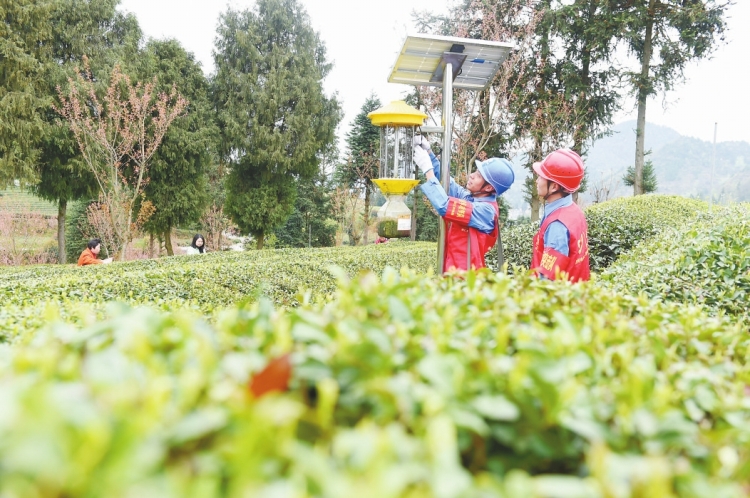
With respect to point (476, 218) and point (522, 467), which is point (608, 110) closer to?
point (476, 218)

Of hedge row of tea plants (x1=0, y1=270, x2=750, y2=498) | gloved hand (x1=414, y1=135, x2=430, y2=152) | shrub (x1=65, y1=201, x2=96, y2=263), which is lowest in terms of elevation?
shrub (x1=65, y1=201, x2=96, y2=263)

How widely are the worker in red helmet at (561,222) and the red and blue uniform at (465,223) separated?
1.67 feet

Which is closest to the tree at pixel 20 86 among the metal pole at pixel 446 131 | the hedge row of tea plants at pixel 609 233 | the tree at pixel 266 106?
the tree at pixel 266 106

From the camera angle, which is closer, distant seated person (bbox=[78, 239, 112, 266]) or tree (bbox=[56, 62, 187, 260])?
distant seated person (bbox=[78, 239, 112, 266])

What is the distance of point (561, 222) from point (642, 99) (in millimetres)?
16633

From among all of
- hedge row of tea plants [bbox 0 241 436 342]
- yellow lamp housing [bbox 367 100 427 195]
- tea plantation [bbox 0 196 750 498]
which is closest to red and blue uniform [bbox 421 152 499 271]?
yellow lamp housing [bbox 367 100 427 195]

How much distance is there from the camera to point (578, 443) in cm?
91

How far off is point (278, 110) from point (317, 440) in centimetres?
1992

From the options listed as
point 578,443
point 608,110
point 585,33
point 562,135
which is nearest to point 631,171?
point 608,110

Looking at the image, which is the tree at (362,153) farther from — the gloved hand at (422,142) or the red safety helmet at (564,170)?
the red safety helmet at (564,170)

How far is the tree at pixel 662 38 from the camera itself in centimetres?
1633

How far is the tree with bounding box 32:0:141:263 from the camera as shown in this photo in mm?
16562

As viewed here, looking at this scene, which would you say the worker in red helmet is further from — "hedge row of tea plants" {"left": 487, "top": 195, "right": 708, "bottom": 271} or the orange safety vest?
"hedge row of tea plants" {"left": 487, "top": 195, "right": 708, "bottom": 271}

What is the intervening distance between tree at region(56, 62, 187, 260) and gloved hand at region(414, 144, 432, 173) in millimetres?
10640
